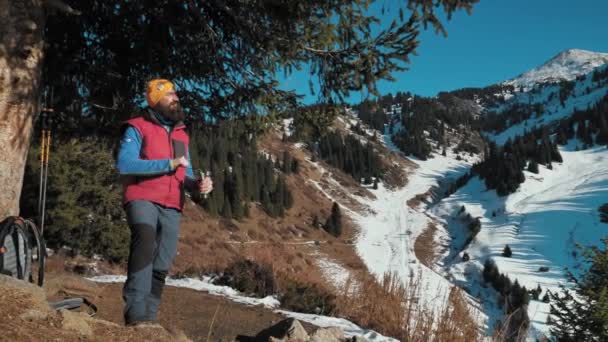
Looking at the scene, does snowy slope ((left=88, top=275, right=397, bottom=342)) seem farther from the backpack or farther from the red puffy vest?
the backpack

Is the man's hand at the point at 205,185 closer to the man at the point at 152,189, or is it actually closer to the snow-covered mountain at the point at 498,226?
the man at the point at 152,189

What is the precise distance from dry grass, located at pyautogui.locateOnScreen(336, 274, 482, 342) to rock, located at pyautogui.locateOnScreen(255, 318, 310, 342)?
5.78ft

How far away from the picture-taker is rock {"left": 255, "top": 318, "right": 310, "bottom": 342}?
3902 mm

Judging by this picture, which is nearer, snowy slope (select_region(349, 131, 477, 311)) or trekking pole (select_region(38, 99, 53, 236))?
trekking pole (select_region(38, 99, 53, 236))

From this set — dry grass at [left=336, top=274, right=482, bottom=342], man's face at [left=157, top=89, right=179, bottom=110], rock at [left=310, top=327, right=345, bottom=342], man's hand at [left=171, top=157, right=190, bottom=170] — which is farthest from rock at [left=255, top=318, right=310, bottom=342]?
man's face at [left=157, top=89, right=179, bottom=110]

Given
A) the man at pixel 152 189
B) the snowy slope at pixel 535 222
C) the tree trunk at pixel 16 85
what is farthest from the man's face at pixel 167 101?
the snowy slope at pixel 535 222

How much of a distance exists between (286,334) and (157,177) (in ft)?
5.67

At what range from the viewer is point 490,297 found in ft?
189

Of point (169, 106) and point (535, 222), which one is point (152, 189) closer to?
point (169, 106)

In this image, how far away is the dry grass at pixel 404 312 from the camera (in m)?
5.04

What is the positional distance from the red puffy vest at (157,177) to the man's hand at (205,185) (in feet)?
0.47

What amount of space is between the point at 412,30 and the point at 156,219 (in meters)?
3.87

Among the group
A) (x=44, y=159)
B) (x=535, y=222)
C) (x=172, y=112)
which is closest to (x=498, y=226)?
(x=535, y=222)

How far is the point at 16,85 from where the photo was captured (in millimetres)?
4012
